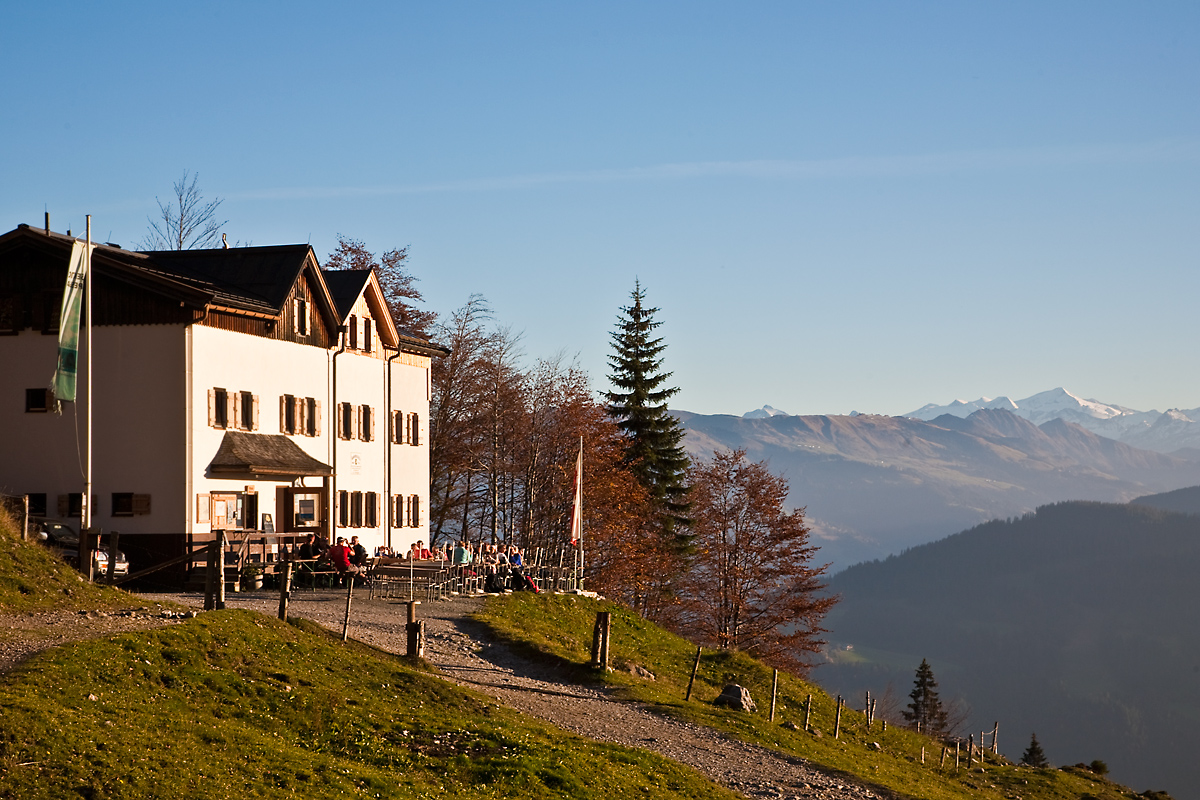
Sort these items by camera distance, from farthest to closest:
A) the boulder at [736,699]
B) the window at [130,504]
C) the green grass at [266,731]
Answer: the window at [130,504]
the boulder at [736,699]
the green grass at [266,731]

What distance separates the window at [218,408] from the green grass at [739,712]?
9.89 meters

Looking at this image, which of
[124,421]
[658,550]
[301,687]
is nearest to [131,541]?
[124,421]

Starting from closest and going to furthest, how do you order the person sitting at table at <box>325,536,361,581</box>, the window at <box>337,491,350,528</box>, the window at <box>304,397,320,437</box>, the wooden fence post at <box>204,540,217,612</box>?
the wooden fence post at <box>204,540,217,612</box>, the person sitting at table at <box>325,536,361,581</box>, the window at <box>304,397,320,437</box>, the window at <box>337,491,350,528</box>

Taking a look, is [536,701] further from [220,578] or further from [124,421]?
[124,421]

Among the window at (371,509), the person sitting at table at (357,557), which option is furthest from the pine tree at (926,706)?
the person sitting at table at (357,557)

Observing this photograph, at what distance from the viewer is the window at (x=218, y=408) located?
36.9m

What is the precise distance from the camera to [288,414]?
136ft

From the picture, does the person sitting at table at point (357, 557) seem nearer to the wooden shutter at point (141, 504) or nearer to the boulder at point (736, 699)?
the wooden shutter at point (141, 504)

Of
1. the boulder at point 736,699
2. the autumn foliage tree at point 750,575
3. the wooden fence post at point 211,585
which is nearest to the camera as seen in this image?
the wooden fence post at point 211,585

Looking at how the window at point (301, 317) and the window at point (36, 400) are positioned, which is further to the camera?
the window at point (301, 317)

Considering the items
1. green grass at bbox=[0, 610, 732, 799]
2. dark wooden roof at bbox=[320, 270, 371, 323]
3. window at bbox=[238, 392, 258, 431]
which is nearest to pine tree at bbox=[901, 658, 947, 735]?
dark wooden roof at bbox=[320, 270, 371, 323]

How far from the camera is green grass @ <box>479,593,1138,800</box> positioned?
2780 cm

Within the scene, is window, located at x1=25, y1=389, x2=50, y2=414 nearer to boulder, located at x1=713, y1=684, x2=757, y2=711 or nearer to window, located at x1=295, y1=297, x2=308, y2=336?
window, located at x1=295, y1=297, x2=308, y2=336

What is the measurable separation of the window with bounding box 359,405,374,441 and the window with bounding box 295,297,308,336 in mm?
4875
